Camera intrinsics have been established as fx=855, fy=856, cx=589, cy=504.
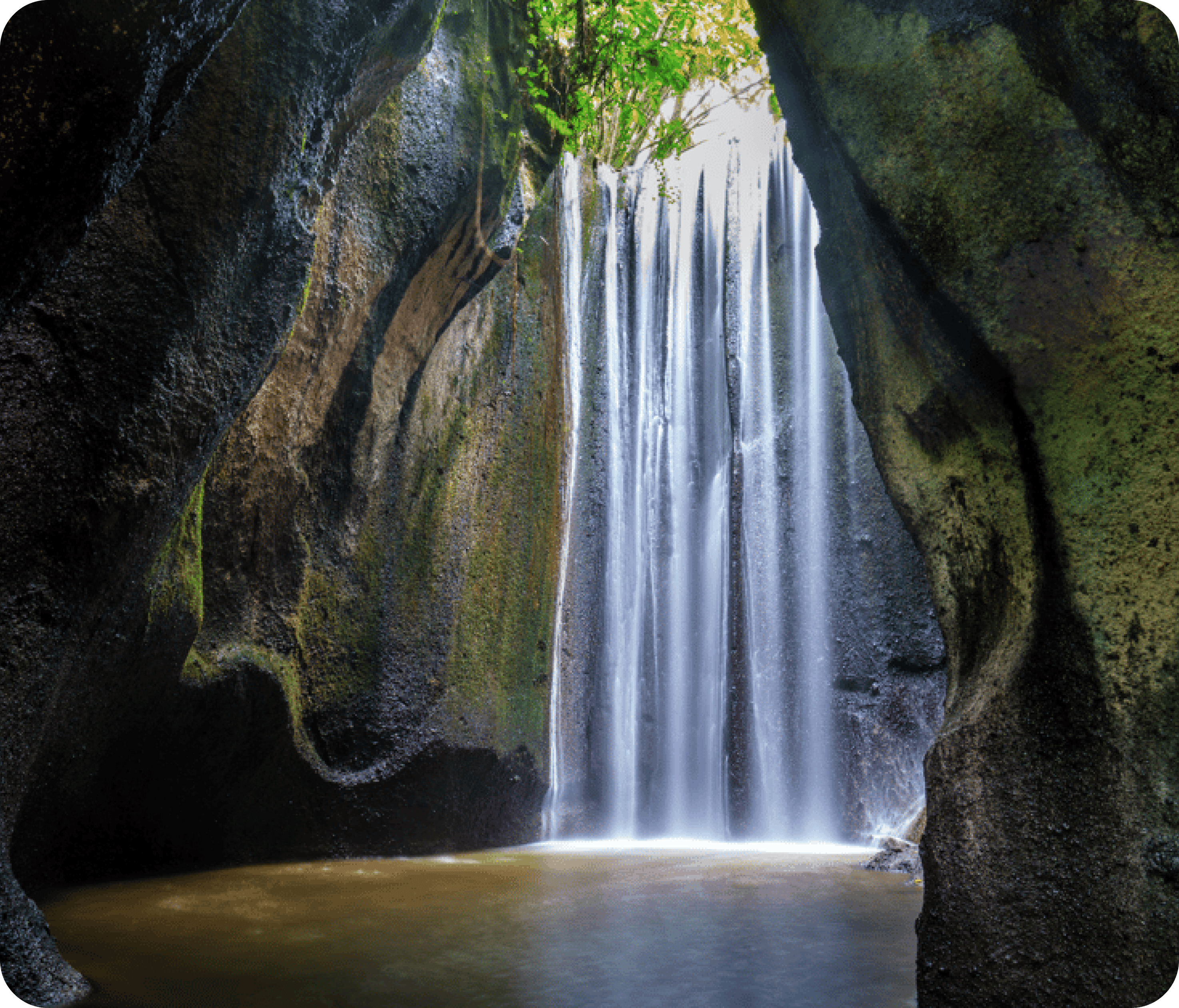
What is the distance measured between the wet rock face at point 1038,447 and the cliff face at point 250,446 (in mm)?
2333

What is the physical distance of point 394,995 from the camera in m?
2.76

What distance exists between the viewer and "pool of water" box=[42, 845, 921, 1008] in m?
2.82

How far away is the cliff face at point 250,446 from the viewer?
274cm

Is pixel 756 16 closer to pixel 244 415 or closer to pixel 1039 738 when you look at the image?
pixel 1039 738

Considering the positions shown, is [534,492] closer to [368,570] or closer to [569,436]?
[569,436]

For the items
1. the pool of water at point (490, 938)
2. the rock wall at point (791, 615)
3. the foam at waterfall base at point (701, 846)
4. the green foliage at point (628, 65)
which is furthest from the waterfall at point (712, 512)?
the pool of water at point (490, 938)

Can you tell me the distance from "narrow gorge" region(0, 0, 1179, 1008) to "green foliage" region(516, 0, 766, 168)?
51cm

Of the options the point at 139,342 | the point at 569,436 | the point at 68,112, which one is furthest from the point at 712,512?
the point at 68,112

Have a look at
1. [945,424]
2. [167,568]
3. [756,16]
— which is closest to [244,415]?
[167,568]

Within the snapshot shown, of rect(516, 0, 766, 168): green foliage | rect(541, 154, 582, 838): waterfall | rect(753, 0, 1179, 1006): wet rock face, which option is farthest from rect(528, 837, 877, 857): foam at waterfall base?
rect(516, 0, 766, 168): green foliage

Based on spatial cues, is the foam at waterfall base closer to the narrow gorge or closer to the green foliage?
the narrow gorge

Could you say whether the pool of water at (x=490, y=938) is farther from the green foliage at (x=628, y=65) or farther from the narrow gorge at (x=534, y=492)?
the green foliage at (x=628, y=65)

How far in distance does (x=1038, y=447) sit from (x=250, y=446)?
4422 mm

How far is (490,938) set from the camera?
3607mm
